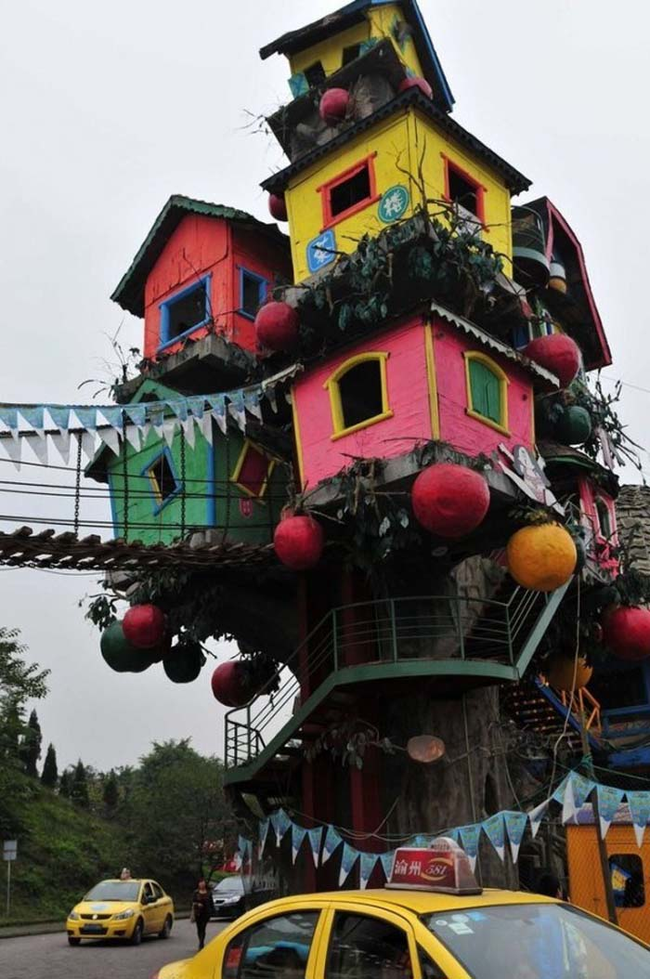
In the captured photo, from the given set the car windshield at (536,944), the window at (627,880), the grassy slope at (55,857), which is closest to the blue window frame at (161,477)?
the window at (627,880)

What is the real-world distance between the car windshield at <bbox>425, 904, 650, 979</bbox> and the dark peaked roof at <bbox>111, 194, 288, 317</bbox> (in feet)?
60.2

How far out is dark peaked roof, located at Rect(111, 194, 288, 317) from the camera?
68.5 ft

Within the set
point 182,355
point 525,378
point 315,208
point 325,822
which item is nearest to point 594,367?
point 525,378

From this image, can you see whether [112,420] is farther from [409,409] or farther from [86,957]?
[86,957]

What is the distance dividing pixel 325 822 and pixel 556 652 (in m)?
6.13

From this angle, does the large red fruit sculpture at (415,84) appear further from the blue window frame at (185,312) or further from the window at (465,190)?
the blue window frame at (185,312)

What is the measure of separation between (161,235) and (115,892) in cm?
1575

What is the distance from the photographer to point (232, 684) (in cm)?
2172

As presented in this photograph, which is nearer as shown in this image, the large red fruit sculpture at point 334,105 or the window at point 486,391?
the window at point 486,391

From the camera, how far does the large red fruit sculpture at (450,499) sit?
1329 cm

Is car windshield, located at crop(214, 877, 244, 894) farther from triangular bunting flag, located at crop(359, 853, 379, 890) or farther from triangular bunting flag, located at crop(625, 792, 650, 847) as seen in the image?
triangular bunting flag, located at crop(625, 792, 650, 847)

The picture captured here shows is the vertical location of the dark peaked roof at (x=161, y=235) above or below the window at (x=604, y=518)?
above

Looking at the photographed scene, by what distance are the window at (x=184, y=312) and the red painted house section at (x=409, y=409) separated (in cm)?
483

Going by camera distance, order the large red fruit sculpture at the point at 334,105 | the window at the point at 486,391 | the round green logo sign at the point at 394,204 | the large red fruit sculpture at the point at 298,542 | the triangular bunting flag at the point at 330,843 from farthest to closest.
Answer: the large red fruit sculpture at the point at 334,105 < the round green logo sign at the point at 394,204 < the window at the point at 486,391 < the large red fruit sculpture at the point at 298,542 < the triangular bunting flag at the point at 330,843
